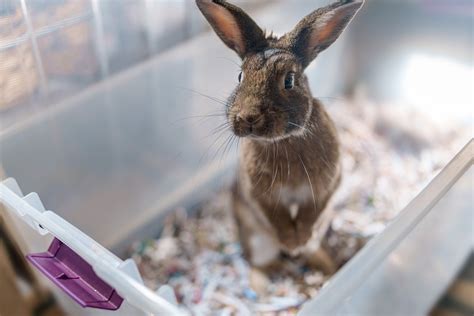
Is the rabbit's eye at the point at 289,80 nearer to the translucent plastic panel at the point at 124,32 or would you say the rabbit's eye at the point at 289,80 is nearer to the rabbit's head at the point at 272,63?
the rabbit's head at the point at 272,63

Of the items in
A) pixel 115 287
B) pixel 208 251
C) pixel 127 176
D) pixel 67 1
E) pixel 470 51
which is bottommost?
pixel 208 251

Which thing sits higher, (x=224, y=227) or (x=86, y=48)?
(x=86, y=48)

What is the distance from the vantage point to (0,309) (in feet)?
3.86

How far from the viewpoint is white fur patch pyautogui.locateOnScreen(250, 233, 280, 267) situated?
1.28 meters

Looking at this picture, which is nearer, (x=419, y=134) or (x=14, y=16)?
(x=14, y=16)

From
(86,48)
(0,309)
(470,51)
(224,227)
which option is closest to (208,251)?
(224,227)

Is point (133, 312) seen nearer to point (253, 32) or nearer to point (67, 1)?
point (253, 32)

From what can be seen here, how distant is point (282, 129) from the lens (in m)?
0.82

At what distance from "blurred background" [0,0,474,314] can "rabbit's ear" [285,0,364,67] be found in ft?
0.54

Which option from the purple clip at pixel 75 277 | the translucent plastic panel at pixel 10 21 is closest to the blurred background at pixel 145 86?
the translucent plastic panel at pixel 10 21

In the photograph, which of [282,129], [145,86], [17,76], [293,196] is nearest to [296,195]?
[293,196]

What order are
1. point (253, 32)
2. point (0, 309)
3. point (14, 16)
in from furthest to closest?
point (0, 309) < point (14, 16) < point (253, 32)

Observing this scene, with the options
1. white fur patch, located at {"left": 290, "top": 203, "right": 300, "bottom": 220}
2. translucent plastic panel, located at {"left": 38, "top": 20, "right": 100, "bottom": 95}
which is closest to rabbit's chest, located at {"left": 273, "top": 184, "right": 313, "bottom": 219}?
white fur patch, located at {"left": 290, "top": 203, "right": 300, "bottom": 220}

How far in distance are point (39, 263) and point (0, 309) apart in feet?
1.41
